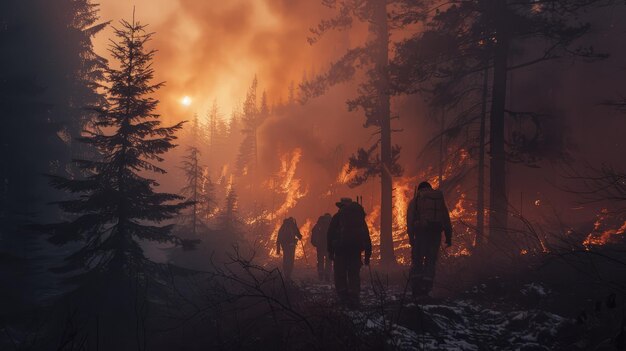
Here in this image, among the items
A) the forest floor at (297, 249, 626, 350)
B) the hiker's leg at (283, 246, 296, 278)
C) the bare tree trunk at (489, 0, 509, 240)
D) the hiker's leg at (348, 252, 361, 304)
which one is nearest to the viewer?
the forest floor at (297, 249, 626, 350)

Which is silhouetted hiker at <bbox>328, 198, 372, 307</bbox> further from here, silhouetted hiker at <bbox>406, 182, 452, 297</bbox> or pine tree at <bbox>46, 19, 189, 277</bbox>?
pine tree at <bbox>46, 19, 189, 277</bbox>

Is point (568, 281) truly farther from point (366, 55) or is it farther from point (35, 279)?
point (35, 279)

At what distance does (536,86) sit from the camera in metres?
24.7

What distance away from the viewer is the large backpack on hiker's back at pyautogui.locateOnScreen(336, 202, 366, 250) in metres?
7.98

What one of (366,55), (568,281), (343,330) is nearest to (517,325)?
(568,281)

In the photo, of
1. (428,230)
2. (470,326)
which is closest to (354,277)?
(428,230)

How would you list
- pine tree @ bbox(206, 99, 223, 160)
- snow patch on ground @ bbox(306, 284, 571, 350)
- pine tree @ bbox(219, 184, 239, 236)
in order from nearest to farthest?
snow patch on ground @ bbox(306, 284, 571, 350) < pine tree @ bbox(219, 184, 239, 236) < pine tree @ bbox(206, 99, 223, 160)

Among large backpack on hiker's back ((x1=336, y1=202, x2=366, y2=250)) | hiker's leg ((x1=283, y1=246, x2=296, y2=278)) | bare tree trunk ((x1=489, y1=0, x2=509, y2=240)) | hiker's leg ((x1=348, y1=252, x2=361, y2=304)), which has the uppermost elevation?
bare tree trunk ((x1=489, y1=0, x2=509, y2=240))

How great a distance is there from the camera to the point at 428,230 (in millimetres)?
7887

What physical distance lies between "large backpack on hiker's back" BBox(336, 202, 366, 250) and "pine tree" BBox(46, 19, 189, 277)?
293 inches

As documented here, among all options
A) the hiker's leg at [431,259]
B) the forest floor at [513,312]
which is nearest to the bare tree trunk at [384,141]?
the forest floor at [513,312]

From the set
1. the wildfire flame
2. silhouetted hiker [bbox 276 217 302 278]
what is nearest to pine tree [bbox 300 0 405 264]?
silhouetted hiker [bbox 276 217 302 278]

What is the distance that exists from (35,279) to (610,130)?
30.8m

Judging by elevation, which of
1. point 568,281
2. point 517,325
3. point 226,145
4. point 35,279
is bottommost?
point 35,279
